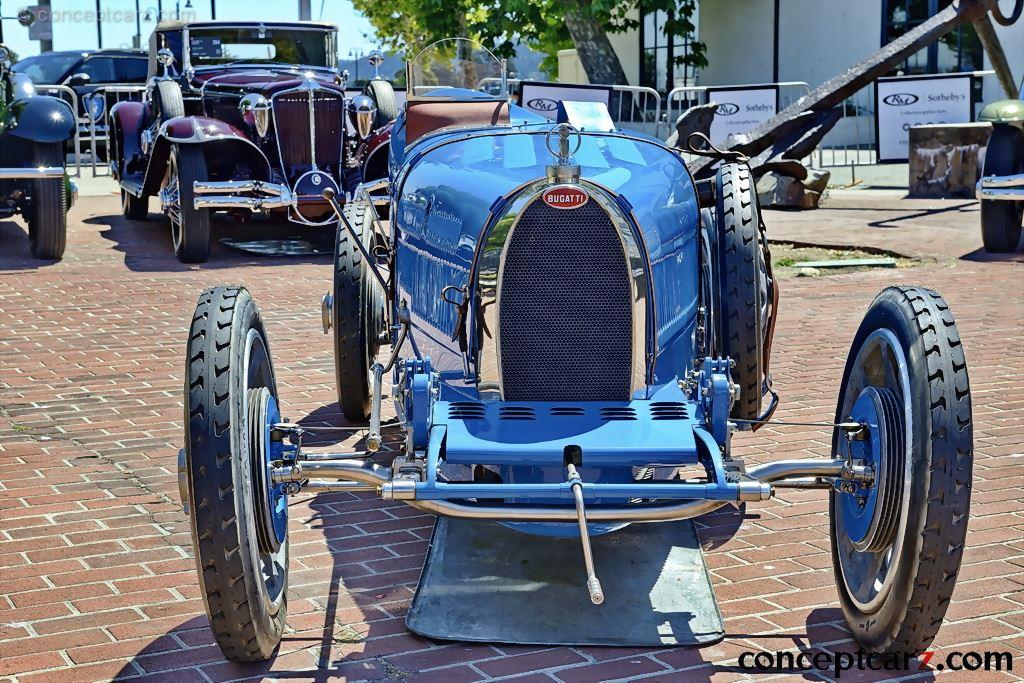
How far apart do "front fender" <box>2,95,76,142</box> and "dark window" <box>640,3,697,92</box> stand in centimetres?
1346

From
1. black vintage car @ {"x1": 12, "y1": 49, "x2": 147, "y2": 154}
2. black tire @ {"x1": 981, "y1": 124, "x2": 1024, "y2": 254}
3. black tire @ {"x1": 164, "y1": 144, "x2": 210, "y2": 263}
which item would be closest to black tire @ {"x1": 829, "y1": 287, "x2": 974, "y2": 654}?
black tire @ {"x1": 981, "y1": 124, "x2": 1024, "y2": 254}

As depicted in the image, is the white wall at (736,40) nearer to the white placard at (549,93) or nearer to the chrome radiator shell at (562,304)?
the white placard at (549,93)

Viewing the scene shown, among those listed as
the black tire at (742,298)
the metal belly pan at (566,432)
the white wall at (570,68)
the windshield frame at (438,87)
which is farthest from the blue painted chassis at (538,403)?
the white wall at (570,68)

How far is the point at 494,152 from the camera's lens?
422 cm

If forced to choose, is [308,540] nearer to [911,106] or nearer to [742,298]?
[742,298]

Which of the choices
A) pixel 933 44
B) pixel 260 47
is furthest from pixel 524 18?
pixel 260 47

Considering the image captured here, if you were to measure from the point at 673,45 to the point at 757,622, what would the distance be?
20083 millimetres

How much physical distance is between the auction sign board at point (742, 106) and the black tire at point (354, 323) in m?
11.3

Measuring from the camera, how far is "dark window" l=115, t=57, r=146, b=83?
69.9 ft

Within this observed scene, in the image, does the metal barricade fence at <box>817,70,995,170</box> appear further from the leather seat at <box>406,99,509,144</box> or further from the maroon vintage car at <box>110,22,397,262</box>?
the leather seat at <box>406,99,509,144</box>

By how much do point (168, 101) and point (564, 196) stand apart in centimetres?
856

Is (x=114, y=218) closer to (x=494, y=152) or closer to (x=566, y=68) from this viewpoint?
(x=494, y=152)

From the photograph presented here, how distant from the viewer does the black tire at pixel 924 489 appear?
9.54 feet

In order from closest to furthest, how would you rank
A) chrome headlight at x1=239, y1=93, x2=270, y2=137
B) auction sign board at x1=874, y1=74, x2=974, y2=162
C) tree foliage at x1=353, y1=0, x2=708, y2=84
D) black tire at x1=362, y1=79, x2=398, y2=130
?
chrome headlight at x1=239, y1=93, x2=270, y2=137
black tire at x1=362, y1=79, x2=398, y2=130
auction sign board at x1=874, y1=74, x2=974, y2=162
tree foliage at x1=353, y1=0, x2=708, y2=84
